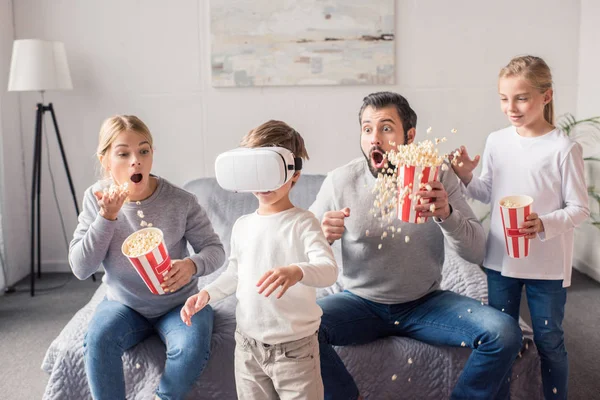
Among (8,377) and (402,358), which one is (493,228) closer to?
(402,358)

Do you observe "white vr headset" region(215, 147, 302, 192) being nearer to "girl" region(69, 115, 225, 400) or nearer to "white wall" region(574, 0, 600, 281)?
"girl" region(69, 115, 225, 400)

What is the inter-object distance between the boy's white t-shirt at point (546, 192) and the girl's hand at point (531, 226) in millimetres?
57

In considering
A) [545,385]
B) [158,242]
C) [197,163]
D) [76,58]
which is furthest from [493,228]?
[76,58]

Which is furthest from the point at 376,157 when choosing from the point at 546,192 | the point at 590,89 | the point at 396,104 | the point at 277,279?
the point at 590,89

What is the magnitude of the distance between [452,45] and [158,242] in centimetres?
292

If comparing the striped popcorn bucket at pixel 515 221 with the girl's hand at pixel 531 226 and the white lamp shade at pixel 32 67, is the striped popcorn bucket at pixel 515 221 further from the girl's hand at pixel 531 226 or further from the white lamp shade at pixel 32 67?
the white lamp shade at pixel 32 67

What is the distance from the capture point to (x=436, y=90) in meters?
4.09

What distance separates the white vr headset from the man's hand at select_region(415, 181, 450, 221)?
0.40m

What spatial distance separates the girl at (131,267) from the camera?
1.88 m

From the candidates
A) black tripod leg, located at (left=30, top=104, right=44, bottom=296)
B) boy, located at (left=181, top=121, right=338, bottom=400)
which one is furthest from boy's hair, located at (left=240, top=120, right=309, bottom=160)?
black tripod leg, located at (left=30, top=104, right=44, bottom=296)

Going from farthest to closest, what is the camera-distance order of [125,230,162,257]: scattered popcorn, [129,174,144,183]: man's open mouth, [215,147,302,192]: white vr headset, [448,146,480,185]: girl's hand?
[448,146,480,185]: girl's hand < [129,174,144,183]: man's open mouth < [125,230,162,257]: scattered popcorn < [215,147,302,192]: white vr headset

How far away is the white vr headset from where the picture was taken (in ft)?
5.34

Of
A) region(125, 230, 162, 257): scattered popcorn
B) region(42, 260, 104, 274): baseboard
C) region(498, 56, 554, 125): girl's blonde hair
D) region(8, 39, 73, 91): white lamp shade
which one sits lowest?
region(42, 260, 104, 274): baseboard

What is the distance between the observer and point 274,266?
169cm
